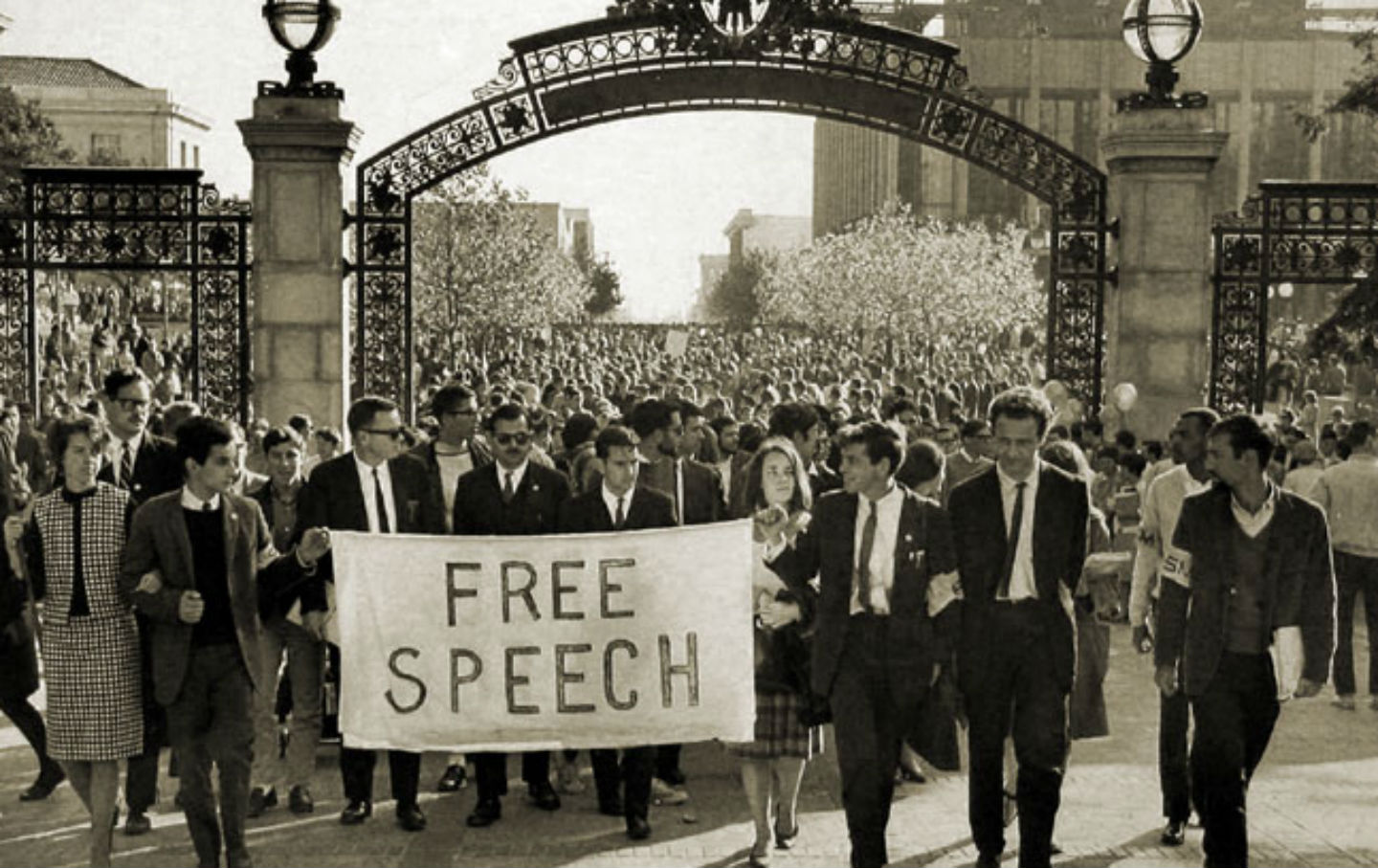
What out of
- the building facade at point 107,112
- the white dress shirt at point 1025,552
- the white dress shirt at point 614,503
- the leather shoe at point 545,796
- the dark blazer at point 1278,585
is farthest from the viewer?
the building facade at point 107,112

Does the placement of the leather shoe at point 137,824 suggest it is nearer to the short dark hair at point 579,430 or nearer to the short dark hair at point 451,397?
the short dark hair at point 451,397

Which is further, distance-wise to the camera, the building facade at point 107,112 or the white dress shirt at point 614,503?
the building facade at point 107,112

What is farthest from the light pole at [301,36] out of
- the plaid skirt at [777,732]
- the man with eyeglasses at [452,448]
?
the plaid skirt at [777,732]

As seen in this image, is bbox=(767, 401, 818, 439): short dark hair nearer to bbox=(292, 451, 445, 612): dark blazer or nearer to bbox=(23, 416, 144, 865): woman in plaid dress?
bbox=(292, 451, 445, 612): dark blazer

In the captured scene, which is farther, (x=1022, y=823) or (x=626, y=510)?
(x=626, y=510)

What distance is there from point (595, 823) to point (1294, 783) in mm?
3671

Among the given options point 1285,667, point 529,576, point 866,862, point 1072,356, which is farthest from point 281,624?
point 1072,356

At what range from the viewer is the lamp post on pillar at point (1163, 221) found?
49.4ft

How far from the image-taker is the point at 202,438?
7488 millimetres

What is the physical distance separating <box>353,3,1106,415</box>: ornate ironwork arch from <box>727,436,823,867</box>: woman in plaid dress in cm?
764

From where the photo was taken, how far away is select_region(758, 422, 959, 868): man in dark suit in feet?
24.7

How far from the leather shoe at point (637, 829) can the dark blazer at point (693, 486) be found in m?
1.62

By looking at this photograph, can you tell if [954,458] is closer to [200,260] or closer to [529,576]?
[529,576]

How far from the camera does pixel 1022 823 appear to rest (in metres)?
7.53
